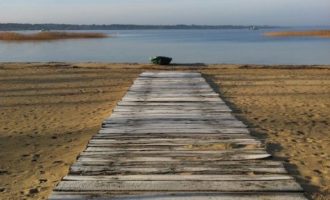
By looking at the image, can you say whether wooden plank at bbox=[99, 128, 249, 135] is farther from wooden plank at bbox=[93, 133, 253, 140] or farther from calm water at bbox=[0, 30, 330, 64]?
calm water at bbox=[0, 30, 330, 64]

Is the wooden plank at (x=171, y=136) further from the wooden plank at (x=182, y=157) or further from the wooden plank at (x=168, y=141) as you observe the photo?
the wooden plank at (x=182, y=157)

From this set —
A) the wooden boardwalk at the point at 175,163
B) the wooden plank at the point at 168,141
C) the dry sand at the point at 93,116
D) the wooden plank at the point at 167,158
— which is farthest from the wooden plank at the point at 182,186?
the wooden plank at the point at 168,141

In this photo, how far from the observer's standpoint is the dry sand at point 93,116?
205 inches

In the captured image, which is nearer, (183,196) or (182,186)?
(183,196)

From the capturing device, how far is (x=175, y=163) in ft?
16.4

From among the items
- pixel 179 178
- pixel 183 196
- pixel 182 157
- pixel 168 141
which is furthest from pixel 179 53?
pixel 183 196

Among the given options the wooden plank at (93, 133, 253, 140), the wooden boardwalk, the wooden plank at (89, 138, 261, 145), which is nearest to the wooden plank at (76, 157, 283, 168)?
the wooden boardwalk

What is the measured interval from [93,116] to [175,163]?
168 inches

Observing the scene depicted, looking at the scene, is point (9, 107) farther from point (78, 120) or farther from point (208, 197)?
point (208, 197)

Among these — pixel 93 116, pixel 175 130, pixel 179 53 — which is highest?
pixel 175 130

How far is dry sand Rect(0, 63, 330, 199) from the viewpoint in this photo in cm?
522

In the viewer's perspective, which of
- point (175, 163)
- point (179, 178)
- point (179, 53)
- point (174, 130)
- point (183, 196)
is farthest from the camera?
point (179, 53)

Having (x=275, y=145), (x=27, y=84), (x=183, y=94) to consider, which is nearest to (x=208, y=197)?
(x=275, y=145)

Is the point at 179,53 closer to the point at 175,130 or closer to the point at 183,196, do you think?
the point at 175,130
